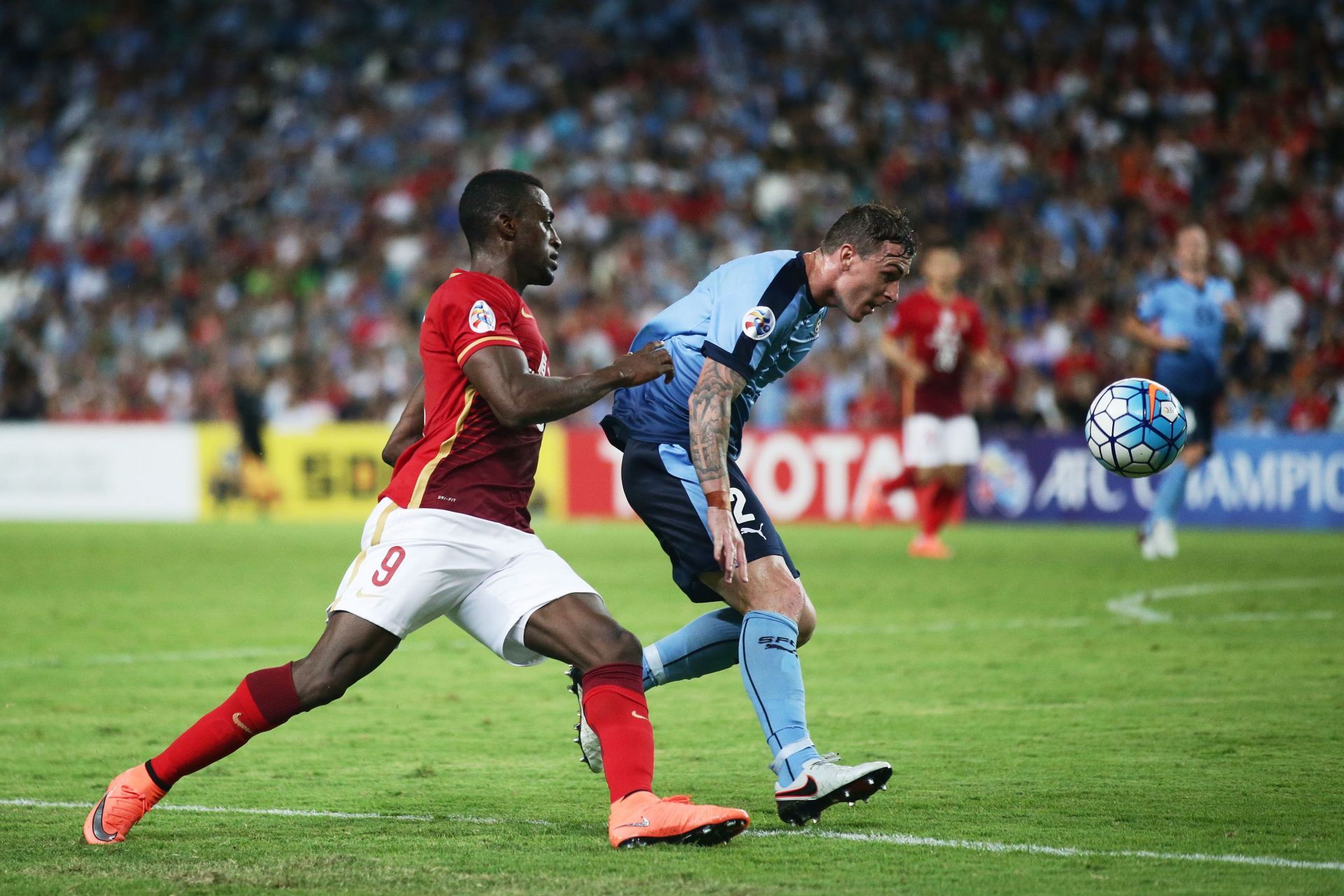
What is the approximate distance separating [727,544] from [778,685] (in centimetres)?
46

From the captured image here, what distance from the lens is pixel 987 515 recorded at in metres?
20.0

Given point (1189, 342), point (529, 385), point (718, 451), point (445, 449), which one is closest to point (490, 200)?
point (529, 385)

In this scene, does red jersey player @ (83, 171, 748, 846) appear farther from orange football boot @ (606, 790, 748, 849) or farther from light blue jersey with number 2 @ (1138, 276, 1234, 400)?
light blue jersey with number 2 @ (1138, 276, 1234, 400)

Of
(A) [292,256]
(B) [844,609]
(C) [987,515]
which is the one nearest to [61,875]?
(B) [844,609]

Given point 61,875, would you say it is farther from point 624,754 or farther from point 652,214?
point 652,214

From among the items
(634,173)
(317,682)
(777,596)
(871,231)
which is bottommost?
(317,682)

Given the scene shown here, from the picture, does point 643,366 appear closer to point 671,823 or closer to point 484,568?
point 484,568

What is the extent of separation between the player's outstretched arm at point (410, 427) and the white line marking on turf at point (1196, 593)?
6.20 meters

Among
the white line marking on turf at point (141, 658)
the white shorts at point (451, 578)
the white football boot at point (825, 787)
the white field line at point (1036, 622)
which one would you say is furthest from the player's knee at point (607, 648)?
the white field line at point (1036, 622)

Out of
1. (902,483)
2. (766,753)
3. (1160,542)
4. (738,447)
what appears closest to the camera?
(738,447)

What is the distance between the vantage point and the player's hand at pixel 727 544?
17.2 ft

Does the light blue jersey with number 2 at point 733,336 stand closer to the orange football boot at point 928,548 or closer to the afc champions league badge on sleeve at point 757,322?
the afc champions league badge on sleeve at point 757,322

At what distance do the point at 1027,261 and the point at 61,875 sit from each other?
18.5m

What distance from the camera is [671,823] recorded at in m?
4.73
